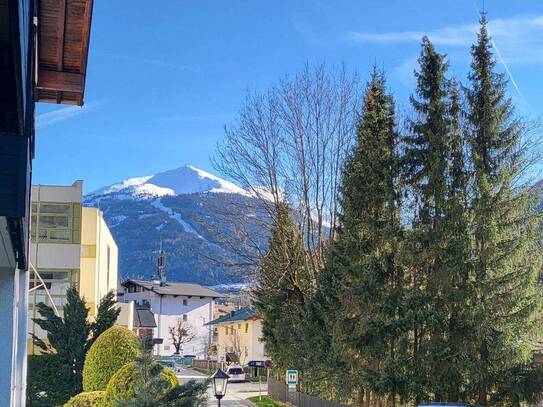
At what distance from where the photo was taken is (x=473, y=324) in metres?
19.0

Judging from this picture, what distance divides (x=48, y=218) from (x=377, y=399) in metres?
16.7

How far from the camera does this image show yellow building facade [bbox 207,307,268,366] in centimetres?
7925

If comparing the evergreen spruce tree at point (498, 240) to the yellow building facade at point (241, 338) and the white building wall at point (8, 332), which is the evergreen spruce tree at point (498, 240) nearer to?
the white building wall at point (8, 332)

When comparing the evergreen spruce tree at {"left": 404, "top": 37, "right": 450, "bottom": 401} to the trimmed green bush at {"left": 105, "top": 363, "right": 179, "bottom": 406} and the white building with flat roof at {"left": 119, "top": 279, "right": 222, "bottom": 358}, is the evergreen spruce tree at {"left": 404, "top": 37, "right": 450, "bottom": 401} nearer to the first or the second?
the trimmed green bush at {"left": 105, "top": 363, "right": 179, "bottom": 406}

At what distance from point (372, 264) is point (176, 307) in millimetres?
91464

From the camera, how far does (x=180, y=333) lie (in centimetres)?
10625

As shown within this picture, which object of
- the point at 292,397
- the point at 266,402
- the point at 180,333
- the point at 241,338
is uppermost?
the point at 180,333

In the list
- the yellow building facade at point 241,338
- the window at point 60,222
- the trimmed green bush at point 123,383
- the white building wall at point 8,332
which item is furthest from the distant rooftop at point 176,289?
the white building wall at point 8,332

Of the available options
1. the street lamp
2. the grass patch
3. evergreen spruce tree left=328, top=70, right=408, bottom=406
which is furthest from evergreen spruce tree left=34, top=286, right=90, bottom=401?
the grass patch

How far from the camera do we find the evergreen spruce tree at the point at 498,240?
61.8 ft

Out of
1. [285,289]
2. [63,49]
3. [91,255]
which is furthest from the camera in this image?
[91,255]

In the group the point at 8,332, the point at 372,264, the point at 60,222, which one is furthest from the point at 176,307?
the point at 8,332

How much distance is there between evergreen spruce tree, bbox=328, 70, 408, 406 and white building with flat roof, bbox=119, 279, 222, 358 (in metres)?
84.1

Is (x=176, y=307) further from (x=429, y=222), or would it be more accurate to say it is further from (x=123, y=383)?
(x=123, y=383)
